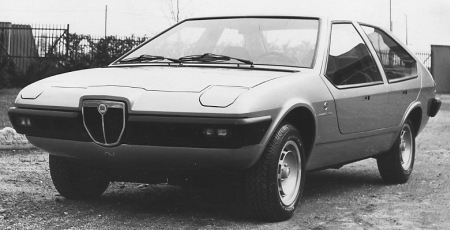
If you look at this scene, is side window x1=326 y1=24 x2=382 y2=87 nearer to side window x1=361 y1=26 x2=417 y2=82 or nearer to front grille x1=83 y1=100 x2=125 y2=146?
side window x1=361 y1=26 x2=417 y2=82

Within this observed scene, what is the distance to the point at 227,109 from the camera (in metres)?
4.37

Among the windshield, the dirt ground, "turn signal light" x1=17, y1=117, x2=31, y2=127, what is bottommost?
the dirt ground

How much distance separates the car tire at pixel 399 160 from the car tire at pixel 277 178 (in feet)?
6.61

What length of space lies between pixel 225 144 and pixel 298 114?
37.6 inches

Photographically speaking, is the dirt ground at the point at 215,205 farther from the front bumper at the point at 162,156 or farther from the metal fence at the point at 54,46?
the metal fence at the point at 54,46

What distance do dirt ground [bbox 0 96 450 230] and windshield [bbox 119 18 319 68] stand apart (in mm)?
1114

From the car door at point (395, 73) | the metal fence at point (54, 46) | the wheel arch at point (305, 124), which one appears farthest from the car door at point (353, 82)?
the metal fence at point (54, 46)

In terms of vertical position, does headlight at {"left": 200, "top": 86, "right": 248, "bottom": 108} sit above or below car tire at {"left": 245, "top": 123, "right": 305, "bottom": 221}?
above

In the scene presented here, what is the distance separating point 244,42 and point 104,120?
1.63m

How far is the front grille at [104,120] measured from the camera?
4.57 m

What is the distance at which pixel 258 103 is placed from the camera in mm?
4496

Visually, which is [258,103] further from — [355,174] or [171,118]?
[355,174]

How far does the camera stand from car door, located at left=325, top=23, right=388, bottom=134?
571 cm

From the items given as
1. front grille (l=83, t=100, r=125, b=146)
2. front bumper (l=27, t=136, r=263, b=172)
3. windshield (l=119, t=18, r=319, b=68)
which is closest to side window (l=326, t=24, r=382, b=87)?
windshield (l=119, t=18, r=319, b=68)
